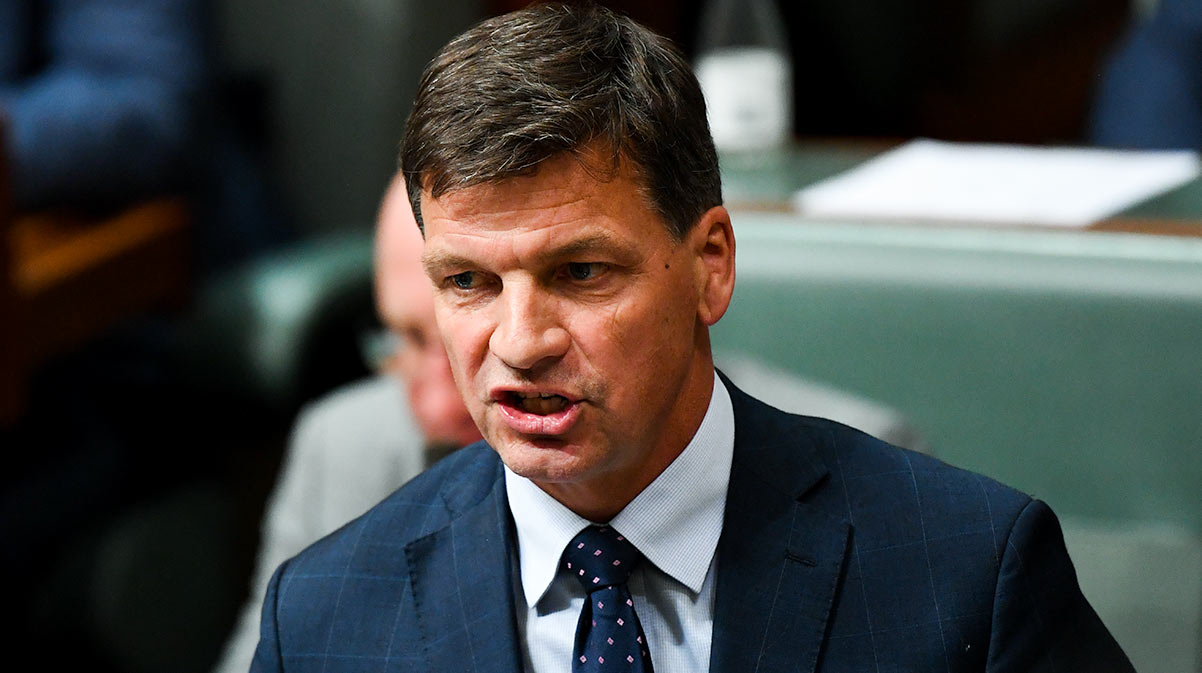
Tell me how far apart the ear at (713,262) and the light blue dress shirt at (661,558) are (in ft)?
0.21

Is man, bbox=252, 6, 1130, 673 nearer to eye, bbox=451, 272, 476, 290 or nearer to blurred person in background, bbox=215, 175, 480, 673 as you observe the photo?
eye, bbox=451, 272, 476, 290

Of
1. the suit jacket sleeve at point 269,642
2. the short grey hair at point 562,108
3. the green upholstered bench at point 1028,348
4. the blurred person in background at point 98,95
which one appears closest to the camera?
the short grey hair at point 562,108

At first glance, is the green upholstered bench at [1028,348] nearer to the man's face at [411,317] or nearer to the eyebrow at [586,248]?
the man's face at [411,317]

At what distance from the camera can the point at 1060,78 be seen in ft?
8.93

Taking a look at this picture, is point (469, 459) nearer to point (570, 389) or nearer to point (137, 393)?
point (570, 389)

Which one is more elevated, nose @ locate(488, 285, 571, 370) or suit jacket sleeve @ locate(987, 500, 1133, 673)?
nose @ locate(488, 285, 571, 370)

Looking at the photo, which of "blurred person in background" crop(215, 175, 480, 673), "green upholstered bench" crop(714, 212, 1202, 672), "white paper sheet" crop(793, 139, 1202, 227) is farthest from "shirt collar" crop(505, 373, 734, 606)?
"white paper sheet" crop(793, 139, 1202, 227)

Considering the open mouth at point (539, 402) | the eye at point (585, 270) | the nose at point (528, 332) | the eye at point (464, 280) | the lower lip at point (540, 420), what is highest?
the eye at point (585, 270)

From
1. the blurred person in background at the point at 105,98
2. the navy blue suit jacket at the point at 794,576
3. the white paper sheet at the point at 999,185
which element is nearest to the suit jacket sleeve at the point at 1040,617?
the navy blue suit jacket at the point at 794,576

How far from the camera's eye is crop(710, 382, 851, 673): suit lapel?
2.15 ft

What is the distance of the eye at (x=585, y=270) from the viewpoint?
59cm

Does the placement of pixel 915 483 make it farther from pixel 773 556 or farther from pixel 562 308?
pixel 562 308

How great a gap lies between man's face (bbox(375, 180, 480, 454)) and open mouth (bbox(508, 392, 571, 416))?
49 centimetres

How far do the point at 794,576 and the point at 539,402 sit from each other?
5.7 inches
